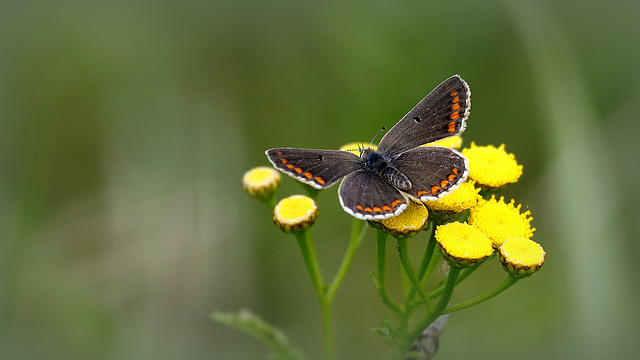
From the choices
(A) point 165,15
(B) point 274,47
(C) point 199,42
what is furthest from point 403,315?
(A) point 165,15

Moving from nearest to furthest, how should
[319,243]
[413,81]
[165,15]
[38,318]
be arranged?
[38,318], [319,243], [413,81], [165,15]

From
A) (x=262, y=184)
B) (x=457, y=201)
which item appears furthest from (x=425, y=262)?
(x=262, y=184)

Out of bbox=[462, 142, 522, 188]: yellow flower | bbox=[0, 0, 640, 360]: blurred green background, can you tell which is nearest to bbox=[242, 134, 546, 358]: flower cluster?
bbox=[462, 142, 522, 188]: yellow flower

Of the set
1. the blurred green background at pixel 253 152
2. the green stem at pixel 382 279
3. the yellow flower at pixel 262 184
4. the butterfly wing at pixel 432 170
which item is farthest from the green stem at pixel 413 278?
the blurred green background at pixel 253 152

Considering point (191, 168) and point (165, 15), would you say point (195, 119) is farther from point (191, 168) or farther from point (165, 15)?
point (165, 15)

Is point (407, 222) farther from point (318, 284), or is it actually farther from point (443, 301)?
point (318, 284)

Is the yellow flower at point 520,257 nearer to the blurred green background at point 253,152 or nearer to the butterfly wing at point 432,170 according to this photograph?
the butterfly wing at point 432,170
